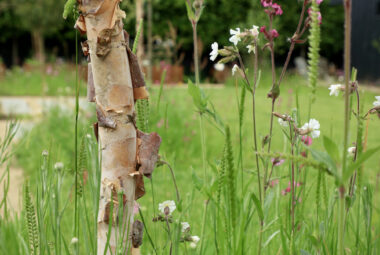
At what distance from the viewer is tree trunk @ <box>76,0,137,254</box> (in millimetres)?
1014

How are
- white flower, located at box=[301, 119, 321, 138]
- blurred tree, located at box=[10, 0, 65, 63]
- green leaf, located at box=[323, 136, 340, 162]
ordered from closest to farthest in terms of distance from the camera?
green leaf, located at box=[323, 136, 340, 162], white flower, located at box=[301, 119, 321, 138], blurred tree, located at box=[10, 0, 65, 63]

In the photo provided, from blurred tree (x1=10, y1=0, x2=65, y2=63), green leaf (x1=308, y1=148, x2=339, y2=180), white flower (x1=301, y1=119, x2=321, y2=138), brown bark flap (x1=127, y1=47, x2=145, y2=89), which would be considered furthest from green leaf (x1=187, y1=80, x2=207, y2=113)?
blurred tree (x1=10, y1=0, x2=65, y2=63)

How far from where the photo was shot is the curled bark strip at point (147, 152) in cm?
105

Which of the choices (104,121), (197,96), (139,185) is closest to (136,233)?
(139,185)

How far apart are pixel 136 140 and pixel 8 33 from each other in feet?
57.2

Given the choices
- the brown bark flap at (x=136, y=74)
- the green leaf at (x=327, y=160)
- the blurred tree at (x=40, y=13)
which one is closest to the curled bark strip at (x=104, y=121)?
the brown bark flap at (x=136, y=74)

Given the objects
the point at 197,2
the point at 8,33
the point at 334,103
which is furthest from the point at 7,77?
the point at 197,2

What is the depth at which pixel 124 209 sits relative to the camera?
3.43 feet

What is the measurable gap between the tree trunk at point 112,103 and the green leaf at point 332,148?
1.50 ft

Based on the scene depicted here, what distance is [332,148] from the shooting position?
2.40 feet

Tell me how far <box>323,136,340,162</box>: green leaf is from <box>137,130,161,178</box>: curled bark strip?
44cm

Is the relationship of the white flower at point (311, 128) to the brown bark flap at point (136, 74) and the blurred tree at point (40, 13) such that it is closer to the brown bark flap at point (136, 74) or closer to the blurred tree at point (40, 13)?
the brown bark flap at point (136, 74)

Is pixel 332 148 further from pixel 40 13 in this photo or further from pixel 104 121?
pixel 40 13

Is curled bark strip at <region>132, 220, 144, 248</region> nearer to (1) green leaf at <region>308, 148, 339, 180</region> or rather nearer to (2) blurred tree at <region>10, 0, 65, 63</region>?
(1) green leaf at <region>308, 148, 339, 180</region>
